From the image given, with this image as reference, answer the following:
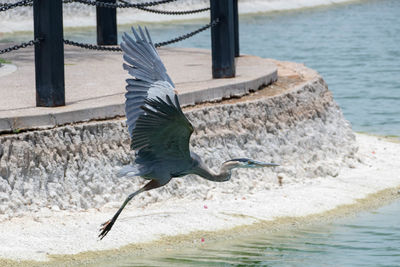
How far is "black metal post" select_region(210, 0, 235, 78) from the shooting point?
9.99 metres

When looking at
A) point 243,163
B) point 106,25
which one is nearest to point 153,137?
point 243,163

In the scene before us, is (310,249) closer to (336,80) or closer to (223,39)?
(223,39)

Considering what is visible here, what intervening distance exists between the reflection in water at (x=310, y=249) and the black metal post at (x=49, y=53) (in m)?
1.81

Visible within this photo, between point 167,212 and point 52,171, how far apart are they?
955mm

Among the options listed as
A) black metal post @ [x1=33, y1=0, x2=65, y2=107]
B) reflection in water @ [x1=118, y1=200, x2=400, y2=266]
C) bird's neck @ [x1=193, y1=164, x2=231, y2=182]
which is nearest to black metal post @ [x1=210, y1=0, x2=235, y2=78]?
black metal post @ [x1=33, y1=0, x2=65, y2=107]

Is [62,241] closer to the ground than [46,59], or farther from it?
closer to the ground

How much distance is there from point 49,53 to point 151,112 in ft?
9.11

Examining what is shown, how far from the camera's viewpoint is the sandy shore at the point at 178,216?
7.35 metres

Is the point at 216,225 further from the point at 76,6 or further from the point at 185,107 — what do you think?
the point at 76,6

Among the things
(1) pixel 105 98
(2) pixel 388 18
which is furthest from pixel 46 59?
(2) pixel 388 18

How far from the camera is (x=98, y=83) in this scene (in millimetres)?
9883

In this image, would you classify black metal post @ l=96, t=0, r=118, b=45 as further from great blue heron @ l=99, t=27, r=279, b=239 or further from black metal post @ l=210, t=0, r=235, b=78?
great blue heron @ l=99, t=27, r=279, b=239

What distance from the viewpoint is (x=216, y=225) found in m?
8.09

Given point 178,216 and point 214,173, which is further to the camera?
point 178,216
